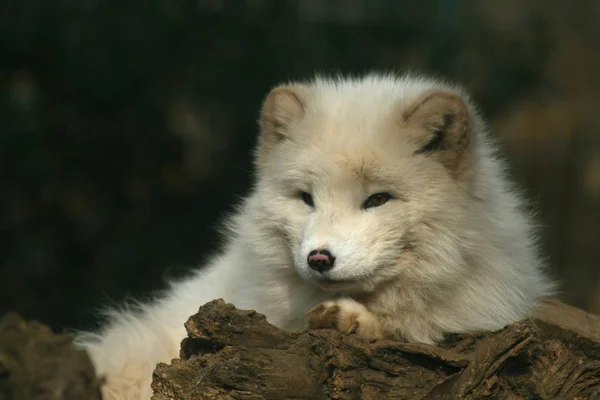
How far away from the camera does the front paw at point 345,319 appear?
12.2 ft

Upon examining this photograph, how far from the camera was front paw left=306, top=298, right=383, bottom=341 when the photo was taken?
371 cm

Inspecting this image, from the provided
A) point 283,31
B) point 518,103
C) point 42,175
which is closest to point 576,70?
point 518,103

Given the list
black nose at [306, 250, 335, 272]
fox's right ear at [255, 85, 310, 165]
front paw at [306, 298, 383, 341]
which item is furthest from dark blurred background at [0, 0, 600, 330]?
black nose at [306, 250, 335, 272]

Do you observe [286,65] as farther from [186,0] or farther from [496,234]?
[496,234]

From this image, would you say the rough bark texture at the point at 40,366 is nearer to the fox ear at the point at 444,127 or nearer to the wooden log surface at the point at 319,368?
the wooden log surface at the point at 319,368

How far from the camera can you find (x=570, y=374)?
3.79 meters

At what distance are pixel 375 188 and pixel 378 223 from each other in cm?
16

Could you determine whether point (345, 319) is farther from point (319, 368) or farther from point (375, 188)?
point (375, 188)

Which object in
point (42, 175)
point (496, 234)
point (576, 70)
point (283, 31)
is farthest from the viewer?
point (576, 70)

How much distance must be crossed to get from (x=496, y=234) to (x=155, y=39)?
3.86 m

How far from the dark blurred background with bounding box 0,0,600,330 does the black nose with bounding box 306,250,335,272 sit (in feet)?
11.1

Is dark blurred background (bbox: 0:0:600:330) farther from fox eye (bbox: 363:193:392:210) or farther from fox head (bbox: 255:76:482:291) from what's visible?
fox eye (bbox: 363:193:392:210)

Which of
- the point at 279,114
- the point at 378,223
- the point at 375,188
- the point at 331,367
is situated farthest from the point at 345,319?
the point at 279,114

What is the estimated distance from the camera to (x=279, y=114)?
165 inches
